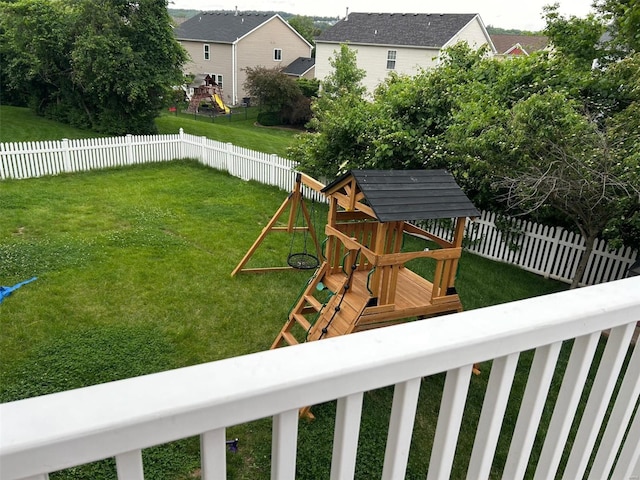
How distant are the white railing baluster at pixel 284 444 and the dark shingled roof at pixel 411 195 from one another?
3.30 metres

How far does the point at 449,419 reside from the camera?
916 mm

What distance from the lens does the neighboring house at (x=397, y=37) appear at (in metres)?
24.6

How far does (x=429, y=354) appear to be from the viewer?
79 centimetres

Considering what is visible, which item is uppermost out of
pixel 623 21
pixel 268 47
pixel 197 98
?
pixel 268 47

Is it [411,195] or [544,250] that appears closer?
[411,195]

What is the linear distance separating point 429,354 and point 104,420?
495 mm

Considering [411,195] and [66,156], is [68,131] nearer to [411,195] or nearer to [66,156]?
[66,156]

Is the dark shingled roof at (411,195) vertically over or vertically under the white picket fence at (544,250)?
over

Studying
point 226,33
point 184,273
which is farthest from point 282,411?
point 226,33

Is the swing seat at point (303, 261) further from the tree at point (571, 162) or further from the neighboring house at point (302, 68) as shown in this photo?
the neighboring house at point (302, 68)

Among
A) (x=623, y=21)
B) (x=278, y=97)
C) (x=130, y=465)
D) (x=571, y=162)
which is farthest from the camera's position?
(x=278, y=97)

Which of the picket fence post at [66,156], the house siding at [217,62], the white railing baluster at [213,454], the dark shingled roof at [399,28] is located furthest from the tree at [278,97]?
the white railing baluster at [213,454]

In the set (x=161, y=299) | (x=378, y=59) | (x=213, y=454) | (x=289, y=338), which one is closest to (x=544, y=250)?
(x=289, y=338)

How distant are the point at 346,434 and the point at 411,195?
3737 mm
